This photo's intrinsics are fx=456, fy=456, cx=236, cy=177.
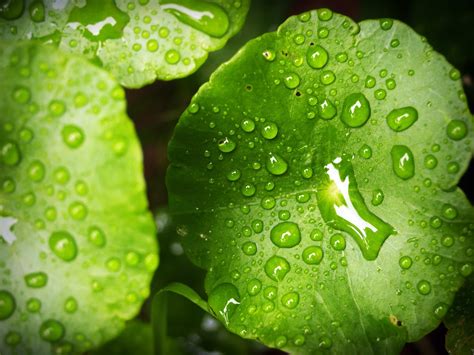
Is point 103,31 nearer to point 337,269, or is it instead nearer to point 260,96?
point 260,96

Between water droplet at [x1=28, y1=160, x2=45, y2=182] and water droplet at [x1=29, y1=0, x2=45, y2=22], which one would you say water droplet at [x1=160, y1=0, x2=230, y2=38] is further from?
water droplet at [x1=28, y1=160, x2=45, y2=182]

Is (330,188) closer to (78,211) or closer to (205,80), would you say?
(78,211)

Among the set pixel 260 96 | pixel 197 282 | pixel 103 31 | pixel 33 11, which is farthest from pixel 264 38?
pixel 197 282

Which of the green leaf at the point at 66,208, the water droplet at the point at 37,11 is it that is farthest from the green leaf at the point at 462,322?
the water droplet at the point at 37,11

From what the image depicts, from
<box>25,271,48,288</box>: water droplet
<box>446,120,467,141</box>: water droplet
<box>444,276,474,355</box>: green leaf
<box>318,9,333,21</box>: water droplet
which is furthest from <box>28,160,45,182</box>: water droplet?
<box>444,276,474,355</box>: green leaf

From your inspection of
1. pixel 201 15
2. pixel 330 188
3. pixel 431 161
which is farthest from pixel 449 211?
pixel 201 15
